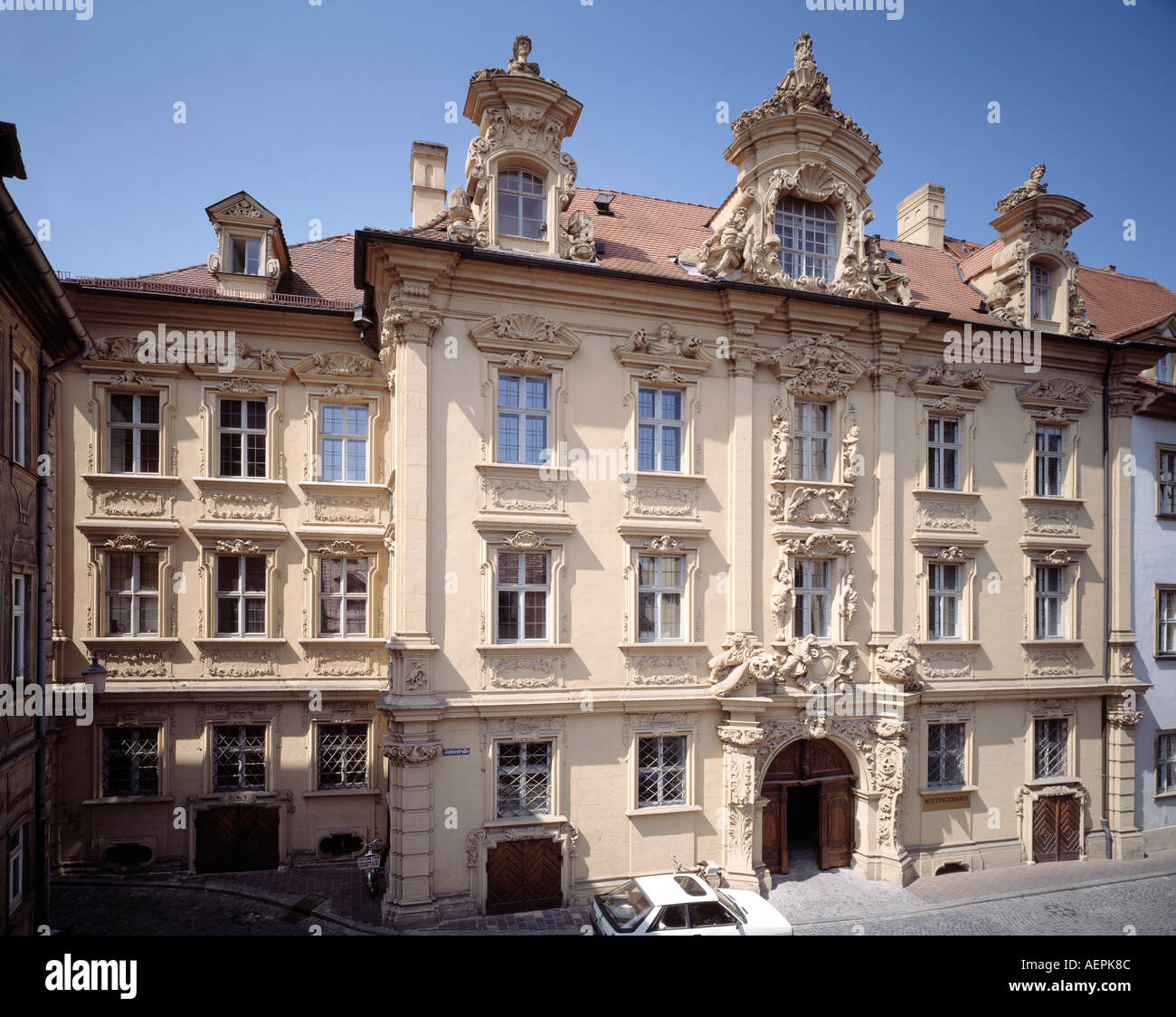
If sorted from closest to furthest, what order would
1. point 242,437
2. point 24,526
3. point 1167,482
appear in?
point 24,526, point 242,437, point 1167,482

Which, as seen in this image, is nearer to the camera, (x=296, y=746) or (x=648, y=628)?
(x=648, y=628)

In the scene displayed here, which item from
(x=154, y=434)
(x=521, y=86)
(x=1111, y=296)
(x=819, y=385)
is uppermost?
(x=521, y=86)

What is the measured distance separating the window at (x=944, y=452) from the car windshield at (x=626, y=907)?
12134mm

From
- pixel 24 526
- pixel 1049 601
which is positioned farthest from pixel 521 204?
pixel 1049 601

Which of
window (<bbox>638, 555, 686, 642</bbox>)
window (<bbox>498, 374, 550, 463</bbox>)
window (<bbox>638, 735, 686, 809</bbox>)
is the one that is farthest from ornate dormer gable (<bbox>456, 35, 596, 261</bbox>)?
window (<bbox>638, 735, 686, 809</bbox>)

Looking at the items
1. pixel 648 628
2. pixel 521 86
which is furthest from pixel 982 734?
pixel 521 86

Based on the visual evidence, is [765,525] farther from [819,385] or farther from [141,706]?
[141,706]

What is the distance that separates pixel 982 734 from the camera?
18.6m

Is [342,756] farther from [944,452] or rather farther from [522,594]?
[944,452]

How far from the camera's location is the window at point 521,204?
16.1 metres

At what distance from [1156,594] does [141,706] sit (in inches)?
1040

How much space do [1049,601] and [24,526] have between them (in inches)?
917

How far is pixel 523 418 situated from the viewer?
16.0 meters

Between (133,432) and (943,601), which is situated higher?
(133,432)
